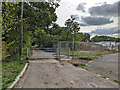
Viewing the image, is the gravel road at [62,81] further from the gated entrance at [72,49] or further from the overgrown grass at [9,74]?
the gated entrance at [72,49]

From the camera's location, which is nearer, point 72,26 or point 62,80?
point 62,80

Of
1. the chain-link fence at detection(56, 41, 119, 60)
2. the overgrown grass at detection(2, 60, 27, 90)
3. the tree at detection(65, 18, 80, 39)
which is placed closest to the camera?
the overgrown grass at detection(2, 60, 27, 90)

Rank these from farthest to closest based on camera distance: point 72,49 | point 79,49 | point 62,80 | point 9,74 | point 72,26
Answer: point 72,26 < point 79,49 < point 72,49 < point 9,74 < point 62,80

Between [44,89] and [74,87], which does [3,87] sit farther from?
[74,87]

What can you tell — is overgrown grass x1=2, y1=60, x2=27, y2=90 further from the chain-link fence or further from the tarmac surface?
the chain-link fence

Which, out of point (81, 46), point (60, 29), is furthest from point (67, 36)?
point (81, 46)

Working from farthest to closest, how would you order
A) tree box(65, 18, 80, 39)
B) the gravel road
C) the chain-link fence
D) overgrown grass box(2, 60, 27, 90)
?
tree box(65, 18, 80, 39)
the chain-link fence
the gravel road
overgrown grass box(2, 60, 27, 90)

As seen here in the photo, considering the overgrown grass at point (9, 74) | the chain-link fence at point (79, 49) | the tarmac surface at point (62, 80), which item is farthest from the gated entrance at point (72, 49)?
the tarmac surface at point (62, 80)

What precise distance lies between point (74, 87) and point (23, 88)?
6.14ft

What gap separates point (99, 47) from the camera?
14484 millimetres

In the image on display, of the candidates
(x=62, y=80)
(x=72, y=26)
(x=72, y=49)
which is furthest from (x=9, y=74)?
(x=72, y=26)

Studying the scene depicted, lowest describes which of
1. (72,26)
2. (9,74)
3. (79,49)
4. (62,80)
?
(62,80)

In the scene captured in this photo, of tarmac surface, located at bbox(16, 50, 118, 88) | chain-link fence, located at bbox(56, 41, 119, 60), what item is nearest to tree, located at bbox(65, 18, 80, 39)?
chain-link fence, located at bbox(56, 41, 119, 60)

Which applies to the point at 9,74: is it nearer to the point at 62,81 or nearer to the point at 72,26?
the point at 62,81
